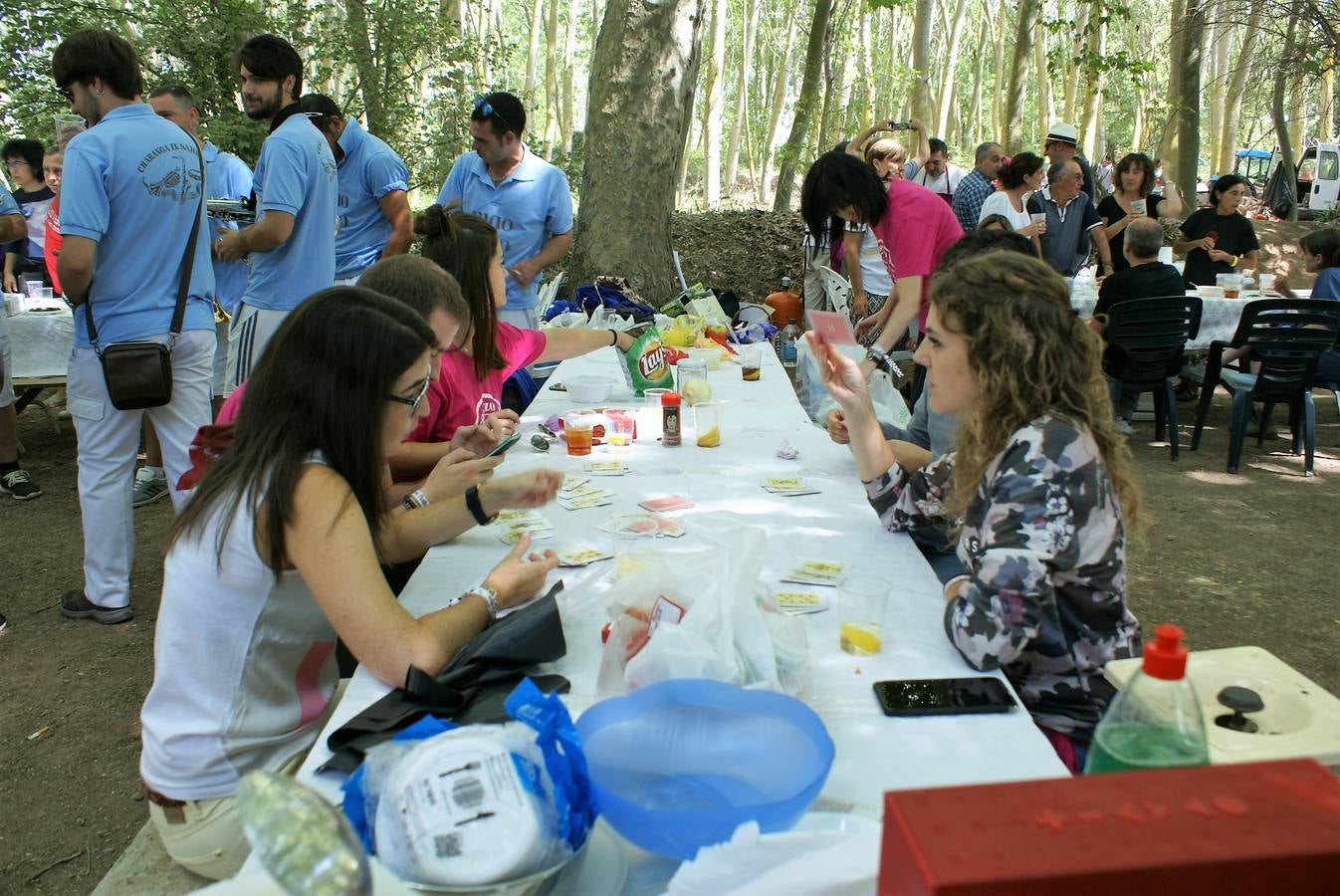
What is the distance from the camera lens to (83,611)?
3.70 meters

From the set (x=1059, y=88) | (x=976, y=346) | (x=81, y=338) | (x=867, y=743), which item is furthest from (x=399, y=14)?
(x=1059, y=88)

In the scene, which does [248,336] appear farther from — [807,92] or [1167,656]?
[807,92]

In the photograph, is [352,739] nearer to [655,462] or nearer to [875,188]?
[655,462]

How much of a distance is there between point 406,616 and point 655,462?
4.45 ft

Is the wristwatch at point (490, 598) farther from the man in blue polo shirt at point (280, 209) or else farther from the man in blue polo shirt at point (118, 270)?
the man in blue polo shirt at point (280, 209)

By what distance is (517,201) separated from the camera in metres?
4.80

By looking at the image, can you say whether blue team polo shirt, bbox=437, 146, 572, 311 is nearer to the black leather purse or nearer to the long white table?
the long white table

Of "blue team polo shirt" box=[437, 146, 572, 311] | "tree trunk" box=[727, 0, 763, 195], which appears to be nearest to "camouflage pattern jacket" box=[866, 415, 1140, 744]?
"blue team polo shirt" box=[437, 146, 572, 311]

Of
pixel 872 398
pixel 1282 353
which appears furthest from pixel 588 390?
pixel 1282 353

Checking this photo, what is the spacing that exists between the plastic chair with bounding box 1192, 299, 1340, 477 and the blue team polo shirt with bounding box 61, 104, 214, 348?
5.52 m

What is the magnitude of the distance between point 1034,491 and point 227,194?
522cm

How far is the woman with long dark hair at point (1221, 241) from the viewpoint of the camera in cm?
751

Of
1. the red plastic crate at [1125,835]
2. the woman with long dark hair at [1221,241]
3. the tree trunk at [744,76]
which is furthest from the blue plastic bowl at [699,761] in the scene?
the tree trunk at [744,76]

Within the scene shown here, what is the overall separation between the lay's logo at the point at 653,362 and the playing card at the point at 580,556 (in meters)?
1.56
